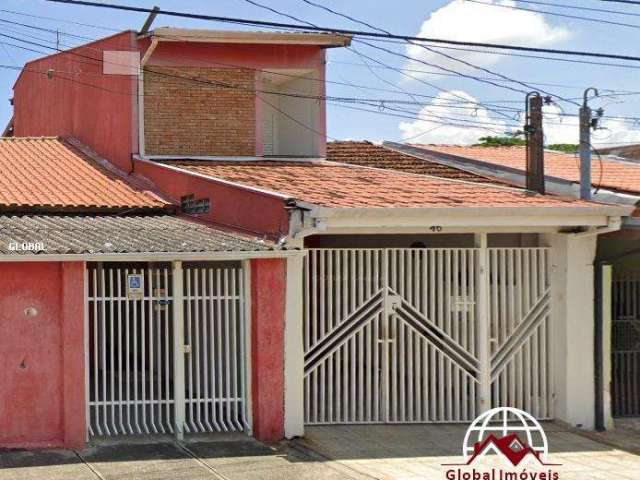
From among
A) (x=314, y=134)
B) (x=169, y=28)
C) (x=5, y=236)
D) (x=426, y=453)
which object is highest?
(x=169, y=28)

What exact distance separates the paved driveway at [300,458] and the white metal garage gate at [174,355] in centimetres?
35

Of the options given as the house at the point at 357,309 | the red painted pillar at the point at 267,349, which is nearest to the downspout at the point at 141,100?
the house at the point at 357,309

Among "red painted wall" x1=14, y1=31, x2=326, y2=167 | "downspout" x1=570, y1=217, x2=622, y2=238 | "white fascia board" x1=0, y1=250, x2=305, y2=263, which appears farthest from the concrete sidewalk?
"red painted wall" x1=14, y1=31, x2=326, y2=167

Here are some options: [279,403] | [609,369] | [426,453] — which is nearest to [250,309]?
[279,403]

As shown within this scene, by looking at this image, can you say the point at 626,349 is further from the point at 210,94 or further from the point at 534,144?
the point at 210,94

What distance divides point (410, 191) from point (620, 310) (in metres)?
3.34

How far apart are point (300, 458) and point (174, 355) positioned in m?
1.84

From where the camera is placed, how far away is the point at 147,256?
10.4 m

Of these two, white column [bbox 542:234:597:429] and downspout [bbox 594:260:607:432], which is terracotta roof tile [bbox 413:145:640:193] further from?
downspout [bbox 594:260:607:432]

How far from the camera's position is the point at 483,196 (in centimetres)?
1244

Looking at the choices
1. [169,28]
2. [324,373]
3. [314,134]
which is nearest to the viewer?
[324,373]

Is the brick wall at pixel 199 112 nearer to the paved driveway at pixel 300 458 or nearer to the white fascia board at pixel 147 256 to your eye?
the white fascia board at pixel 147 256

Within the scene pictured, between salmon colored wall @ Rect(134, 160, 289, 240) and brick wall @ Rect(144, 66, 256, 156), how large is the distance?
3.60 feet

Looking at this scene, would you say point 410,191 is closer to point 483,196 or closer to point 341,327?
point 483,196
